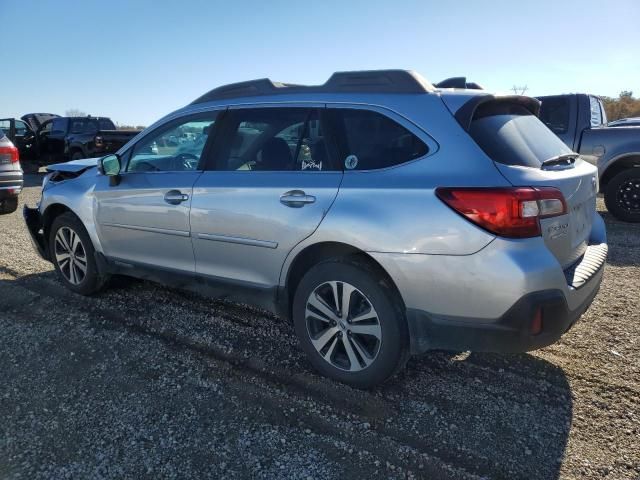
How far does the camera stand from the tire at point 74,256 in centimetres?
436

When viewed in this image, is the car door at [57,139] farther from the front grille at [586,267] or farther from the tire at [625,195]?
the front grille at [586,267]

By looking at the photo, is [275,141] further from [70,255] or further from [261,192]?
[70,255]

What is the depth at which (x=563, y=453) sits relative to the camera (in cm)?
236

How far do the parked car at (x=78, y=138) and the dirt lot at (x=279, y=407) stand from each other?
1124cm

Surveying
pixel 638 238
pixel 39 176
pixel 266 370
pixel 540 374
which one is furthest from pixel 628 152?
pixel 39 176

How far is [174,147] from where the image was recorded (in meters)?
3.92

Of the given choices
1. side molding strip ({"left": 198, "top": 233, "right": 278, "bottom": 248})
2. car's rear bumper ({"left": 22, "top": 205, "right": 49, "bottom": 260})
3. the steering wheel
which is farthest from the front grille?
car's rear bumper ({"left": 22, "top": 205, "right": 49, "bottom": 260})

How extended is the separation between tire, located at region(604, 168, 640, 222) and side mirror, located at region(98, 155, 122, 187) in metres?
6.99

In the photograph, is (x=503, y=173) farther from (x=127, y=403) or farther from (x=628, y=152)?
(x=628, y=152)

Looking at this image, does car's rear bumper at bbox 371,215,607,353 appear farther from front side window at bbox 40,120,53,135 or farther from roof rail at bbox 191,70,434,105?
front side window at bbox 40,120,53,135

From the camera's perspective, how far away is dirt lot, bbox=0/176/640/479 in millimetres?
2326

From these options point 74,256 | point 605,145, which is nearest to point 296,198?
point 74,256

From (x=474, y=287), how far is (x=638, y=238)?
17.7 feet

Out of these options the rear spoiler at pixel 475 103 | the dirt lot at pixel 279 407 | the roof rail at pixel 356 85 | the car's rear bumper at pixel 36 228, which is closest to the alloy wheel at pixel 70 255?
the car's rear bumper at pixel 36 228
